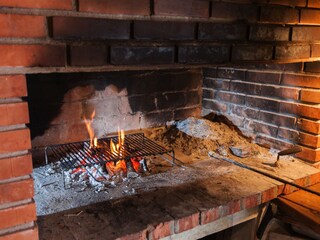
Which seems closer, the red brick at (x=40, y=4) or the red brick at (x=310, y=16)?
the red brick at (x=40, y=4)

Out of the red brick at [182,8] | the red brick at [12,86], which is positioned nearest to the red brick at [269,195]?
the red brick at [182,8]

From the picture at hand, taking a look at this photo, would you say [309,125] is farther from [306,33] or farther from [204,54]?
[204,54]

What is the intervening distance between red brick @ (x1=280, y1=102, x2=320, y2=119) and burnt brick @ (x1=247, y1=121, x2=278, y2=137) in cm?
17

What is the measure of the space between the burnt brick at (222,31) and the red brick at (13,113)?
0.91 m

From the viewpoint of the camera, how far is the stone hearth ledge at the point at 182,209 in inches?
63.4

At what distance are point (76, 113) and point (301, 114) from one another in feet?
5.59

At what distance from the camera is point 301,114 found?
243cm

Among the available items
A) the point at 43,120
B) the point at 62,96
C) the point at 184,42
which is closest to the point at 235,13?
the point at 184,42

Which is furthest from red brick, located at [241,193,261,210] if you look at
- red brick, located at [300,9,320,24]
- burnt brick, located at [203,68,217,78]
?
burnt brick, located at [203,68,217,78]

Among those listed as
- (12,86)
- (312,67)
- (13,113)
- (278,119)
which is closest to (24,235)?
(13,113)

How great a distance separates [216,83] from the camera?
119 inches

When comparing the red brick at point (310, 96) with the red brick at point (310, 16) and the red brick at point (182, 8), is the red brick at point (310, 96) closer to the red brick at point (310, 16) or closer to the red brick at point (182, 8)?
the red brick at point (310, 16)

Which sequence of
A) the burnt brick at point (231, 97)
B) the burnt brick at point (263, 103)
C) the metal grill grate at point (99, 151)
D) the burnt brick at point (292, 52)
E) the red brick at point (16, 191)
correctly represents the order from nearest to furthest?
the red brick at point (16, 191), the burnt brick at point (292, 52), the metal grill grate at point (99, 151), the burnt brick at point (263, 103), the burnt brick at point (231, 97)

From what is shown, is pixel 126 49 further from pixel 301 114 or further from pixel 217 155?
pixel 301 114
